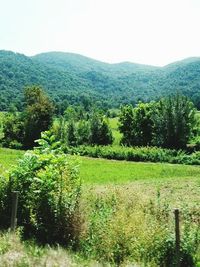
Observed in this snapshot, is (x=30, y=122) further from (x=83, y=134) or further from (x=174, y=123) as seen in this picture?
(x=174, y=123)

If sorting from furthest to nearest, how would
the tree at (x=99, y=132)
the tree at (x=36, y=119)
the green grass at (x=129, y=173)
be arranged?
the tree at (x=99, y=132), the tree at (x=36, y=119), the green grass at (x=129, y=173)

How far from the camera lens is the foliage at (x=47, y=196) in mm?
11523

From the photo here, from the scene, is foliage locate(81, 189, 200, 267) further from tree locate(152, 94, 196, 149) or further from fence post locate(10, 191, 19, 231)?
tree locate(152, 94, 196, 149)

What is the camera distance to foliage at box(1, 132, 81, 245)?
1152cm

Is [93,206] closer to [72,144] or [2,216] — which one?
[2,216]

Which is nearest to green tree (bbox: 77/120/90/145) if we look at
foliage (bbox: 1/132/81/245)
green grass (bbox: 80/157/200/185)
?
green grass (bbox: 80/157/200/185)

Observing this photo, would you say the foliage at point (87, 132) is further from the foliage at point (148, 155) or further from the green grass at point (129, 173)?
the green grass at point (129, 173)

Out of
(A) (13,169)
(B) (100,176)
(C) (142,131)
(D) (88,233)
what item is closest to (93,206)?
(D) (88,233)

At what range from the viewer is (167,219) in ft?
42.5

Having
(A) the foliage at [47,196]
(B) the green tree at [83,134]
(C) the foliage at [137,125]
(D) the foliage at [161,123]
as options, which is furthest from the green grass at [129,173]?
(B) the green tree at [83,134]

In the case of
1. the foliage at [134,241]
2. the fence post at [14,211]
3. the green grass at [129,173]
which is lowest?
the green grass at [129,173]

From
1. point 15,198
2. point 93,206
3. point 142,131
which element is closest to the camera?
point 15,198

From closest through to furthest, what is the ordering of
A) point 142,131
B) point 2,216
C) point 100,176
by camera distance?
point 2,216 < point 100,176 < point 142,131

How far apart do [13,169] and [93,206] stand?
2.71 m
